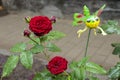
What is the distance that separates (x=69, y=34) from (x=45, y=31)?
154 inches

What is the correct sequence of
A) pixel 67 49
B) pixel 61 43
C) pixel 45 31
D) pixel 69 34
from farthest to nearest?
1. pixel 69 34
2. pixel 61 43
3. pixel 67 49
4. pixel 45 31

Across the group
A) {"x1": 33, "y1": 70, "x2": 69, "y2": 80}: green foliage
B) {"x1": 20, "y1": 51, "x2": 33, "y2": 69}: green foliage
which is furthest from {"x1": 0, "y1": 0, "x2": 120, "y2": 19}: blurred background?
{"x1": 20, "y1": 51, "x2": 33, "y2": 69}: green foliage

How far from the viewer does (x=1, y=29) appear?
5.75m

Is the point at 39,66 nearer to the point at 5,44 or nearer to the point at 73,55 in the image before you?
the point at 73,55

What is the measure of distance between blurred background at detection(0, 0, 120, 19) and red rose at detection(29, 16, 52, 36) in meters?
4.56

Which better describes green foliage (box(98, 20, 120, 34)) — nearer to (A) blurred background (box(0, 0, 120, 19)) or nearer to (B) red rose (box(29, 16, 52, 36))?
(B) red rose (box(29, 16, 52, 36))

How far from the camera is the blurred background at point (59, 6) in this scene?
229 inches

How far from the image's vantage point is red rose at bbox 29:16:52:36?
140 centimetres

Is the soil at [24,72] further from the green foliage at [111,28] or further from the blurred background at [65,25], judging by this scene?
the green foliage at [111,28]

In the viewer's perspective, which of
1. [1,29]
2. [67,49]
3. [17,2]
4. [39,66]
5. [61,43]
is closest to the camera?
[39,66]

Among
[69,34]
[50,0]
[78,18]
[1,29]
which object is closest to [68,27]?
[69,34]

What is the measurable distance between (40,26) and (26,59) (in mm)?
204

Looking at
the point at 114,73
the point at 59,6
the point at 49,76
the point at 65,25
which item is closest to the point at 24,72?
the point at 49,76

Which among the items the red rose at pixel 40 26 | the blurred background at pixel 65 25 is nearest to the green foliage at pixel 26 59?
the red rose at pixel 40 26
